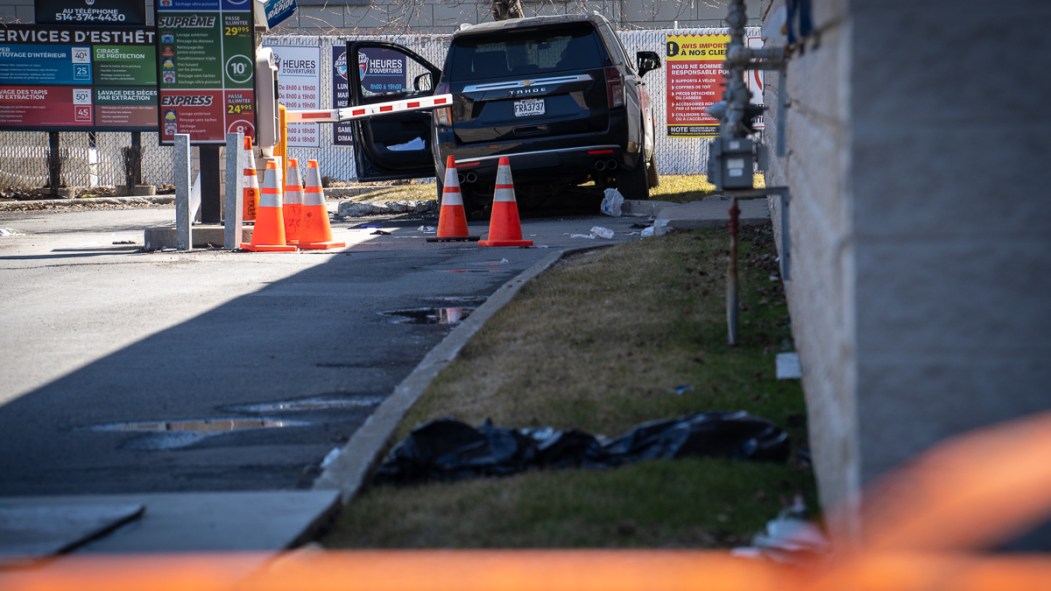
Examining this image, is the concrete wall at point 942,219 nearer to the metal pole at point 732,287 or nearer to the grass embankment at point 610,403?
the grass embankment at point 610,403

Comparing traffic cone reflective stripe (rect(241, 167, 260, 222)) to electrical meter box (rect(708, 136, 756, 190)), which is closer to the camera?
electrical meter box (rect(708, 136, 756, 190))

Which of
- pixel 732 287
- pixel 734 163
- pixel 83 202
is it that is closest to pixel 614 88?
pixel 732 287

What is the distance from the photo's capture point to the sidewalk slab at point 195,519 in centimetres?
383

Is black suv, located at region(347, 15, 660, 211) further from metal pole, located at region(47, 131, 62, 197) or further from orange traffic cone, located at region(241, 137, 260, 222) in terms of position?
metal pole, located at region(47, 131, 62, 197)

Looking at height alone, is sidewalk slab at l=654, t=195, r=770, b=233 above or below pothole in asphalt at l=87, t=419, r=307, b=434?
above

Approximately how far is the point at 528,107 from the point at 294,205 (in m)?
2.81

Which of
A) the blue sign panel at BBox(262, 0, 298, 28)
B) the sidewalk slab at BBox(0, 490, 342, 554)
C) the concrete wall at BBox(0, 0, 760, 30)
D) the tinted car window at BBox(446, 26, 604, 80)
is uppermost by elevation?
the concrete wall at BBox(0, 0, 760, 30)

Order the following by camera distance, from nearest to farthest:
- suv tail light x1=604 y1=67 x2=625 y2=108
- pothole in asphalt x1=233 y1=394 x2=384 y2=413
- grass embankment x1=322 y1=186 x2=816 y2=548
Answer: grass embankment x1=322 y1=186 x2=816 y2=548, pothole in asphalt x1=233 y1=394 x2=384 y2=413, suv tail light x1=604 y1=67 x2=625 y2=108

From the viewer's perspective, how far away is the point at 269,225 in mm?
13492

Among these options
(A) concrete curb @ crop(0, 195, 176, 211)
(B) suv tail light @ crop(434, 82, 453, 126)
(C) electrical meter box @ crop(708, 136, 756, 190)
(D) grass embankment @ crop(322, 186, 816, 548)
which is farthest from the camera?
(A) concrete curb @ crop(0, 195, 176, 211)

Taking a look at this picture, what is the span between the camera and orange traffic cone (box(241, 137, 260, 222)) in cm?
1415

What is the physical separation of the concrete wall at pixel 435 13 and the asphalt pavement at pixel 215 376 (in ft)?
54.2

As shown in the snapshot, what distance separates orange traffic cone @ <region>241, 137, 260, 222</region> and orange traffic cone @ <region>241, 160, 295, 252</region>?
0.12m

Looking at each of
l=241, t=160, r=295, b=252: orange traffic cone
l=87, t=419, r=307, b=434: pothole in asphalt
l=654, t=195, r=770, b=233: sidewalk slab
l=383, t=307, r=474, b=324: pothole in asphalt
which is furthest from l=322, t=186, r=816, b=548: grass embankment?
l=241, t=160, r=295, b=252: orange traffic cone
